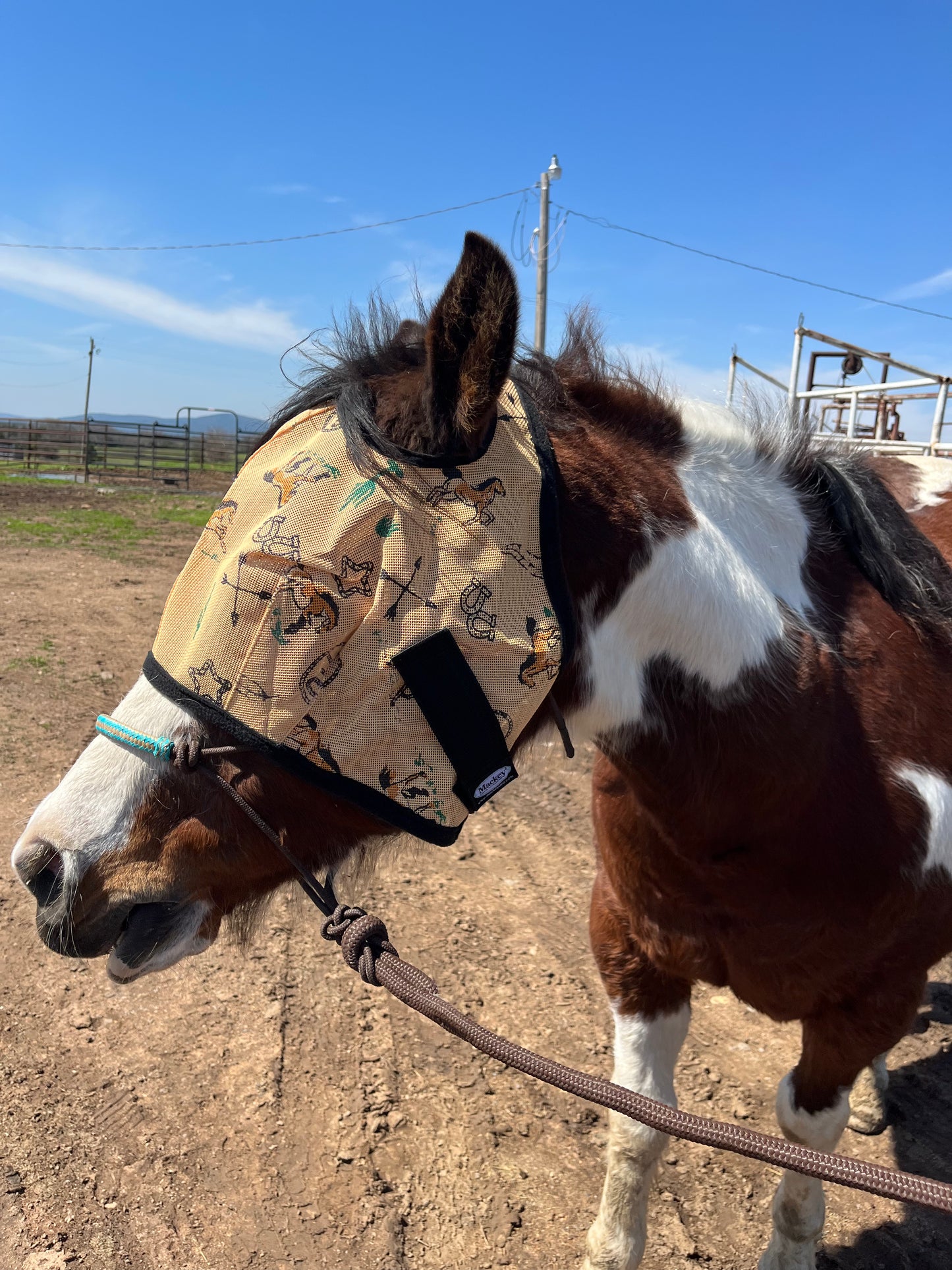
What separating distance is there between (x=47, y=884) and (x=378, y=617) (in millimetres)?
727

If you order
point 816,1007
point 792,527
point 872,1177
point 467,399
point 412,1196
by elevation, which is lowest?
point 412,1196

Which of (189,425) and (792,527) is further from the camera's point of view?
(189,425)

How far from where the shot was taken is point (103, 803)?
52.8 inches

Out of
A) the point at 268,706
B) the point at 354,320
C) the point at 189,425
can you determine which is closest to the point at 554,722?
the point at 268,706

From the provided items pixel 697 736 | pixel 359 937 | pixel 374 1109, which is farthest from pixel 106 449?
pixel 697 736

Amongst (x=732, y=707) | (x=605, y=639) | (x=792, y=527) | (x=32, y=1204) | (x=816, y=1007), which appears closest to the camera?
(x=605, y=639)

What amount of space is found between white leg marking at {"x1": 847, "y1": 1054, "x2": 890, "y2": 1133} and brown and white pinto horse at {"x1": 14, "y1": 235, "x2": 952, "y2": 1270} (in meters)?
0.86

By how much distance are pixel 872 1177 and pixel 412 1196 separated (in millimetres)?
1625

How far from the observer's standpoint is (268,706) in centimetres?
129

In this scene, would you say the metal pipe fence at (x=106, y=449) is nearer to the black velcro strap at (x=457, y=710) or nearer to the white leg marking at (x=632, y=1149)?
the white leg marking at (x=632, y=1149)

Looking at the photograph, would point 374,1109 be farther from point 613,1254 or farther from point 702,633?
point 702,633

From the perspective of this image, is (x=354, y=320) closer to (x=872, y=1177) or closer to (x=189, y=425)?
(x=872, y=1177)

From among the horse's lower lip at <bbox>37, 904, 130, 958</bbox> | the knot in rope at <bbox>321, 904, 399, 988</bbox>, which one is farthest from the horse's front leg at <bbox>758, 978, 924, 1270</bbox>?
the horse's lower lip at <bbox>37, 904, 130, 958</bbox>

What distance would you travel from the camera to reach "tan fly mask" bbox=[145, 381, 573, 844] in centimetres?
128
